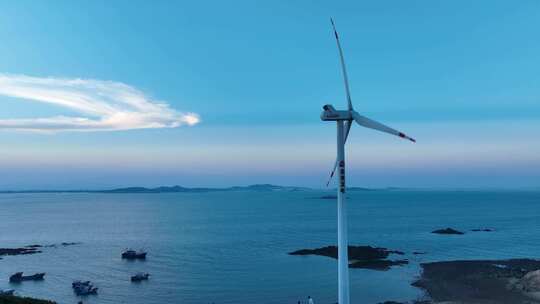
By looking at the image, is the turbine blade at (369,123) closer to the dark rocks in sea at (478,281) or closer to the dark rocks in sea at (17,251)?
the dark rocks in sea at (478,281)

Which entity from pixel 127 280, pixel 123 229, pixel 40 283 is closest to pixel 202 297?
pixel 127 280

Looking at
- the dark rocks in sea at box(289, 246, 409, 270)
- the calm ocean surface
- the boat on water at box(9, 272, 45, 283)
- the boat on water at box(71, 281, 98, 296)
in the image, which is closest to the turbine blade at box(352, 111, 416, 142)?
the calm ocean surface

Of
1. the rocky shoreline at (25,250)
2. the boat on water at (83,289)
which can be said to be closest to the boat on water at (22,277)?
the boat on water at (83,289)

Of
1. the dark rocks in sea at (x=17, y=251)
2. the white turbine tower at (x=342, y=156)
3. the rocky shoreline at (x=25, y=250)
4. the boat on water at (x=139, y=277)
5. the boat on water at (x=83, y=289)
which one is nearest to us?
the white turbine tower at (x=342, y=156)

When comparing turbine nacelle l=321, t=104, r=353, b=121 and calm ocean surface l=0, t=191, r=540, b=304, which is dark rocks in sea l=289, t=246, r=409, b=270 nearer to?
calm ocean surface l=0, t=191, r=540, b=304

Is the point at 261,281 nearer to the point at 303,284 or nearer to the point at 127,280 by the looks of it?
the point at 303,284

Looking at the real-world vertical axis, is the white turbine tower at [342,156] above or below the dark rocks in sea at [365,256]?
above
